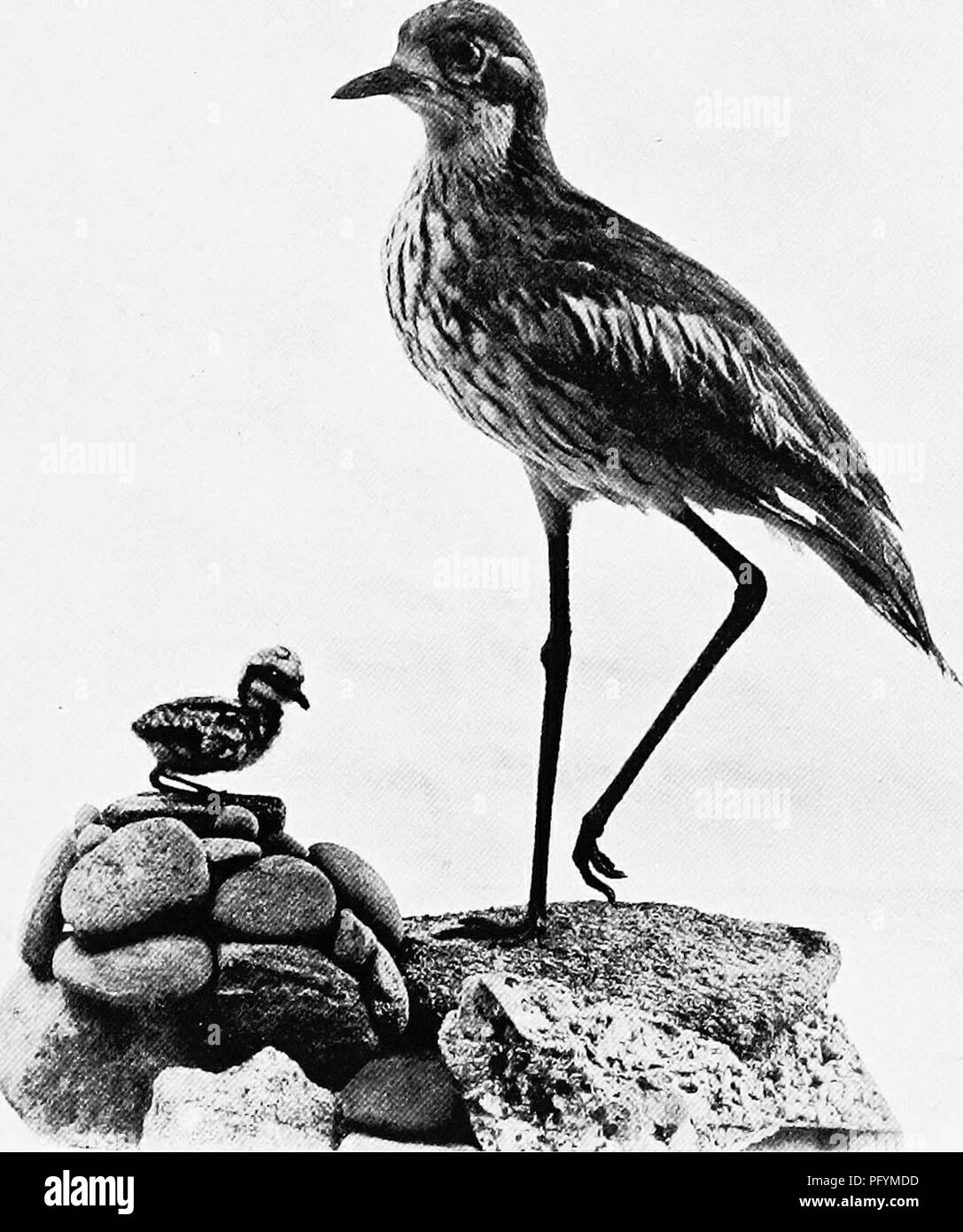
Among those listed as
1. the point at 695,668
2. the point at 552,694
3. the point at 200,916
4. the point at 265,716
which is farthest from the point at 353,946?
the point at 695,668

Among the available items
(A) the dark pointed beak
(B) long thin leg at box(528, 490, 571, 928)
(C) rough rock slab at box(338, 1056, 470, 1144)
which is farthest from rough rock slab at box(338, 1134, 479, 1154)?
(A) the dark pointed beak

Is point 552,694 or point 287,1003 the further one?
point 552,694

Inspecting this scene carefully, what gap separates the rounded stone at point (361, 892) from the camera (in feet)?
8.61

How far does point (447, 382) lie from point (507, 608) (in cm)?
40

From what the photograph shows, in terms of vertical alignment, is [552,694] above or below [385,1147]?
above

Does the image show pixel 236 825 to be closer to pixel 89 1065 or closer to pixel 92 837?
pixel 92 837

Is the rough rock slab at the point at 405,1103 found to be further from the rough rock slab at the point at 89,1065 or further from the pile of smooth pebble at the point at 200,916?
the rough rock slab at the point at 89,1065

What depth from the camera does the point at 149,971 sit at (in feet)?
8.28

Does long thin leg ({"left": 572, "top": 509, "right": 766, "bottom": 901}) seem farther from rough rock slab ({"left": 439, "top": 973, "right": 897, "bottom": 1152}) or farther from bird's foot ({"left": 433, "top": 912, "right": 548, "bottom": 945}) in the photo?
rough rock slab ({"left": 439, "top": 973, "right": 897, "bottom": 1152})

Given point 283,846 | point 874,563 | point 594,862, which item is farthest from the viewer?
point 594,862

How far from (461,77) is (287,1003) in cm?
122

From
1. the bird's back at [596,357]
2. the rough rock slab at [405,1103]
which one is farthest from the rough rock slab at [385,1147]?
the bird's back at [596,357]

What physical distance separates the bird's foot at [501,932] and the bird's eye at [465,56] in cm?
114
